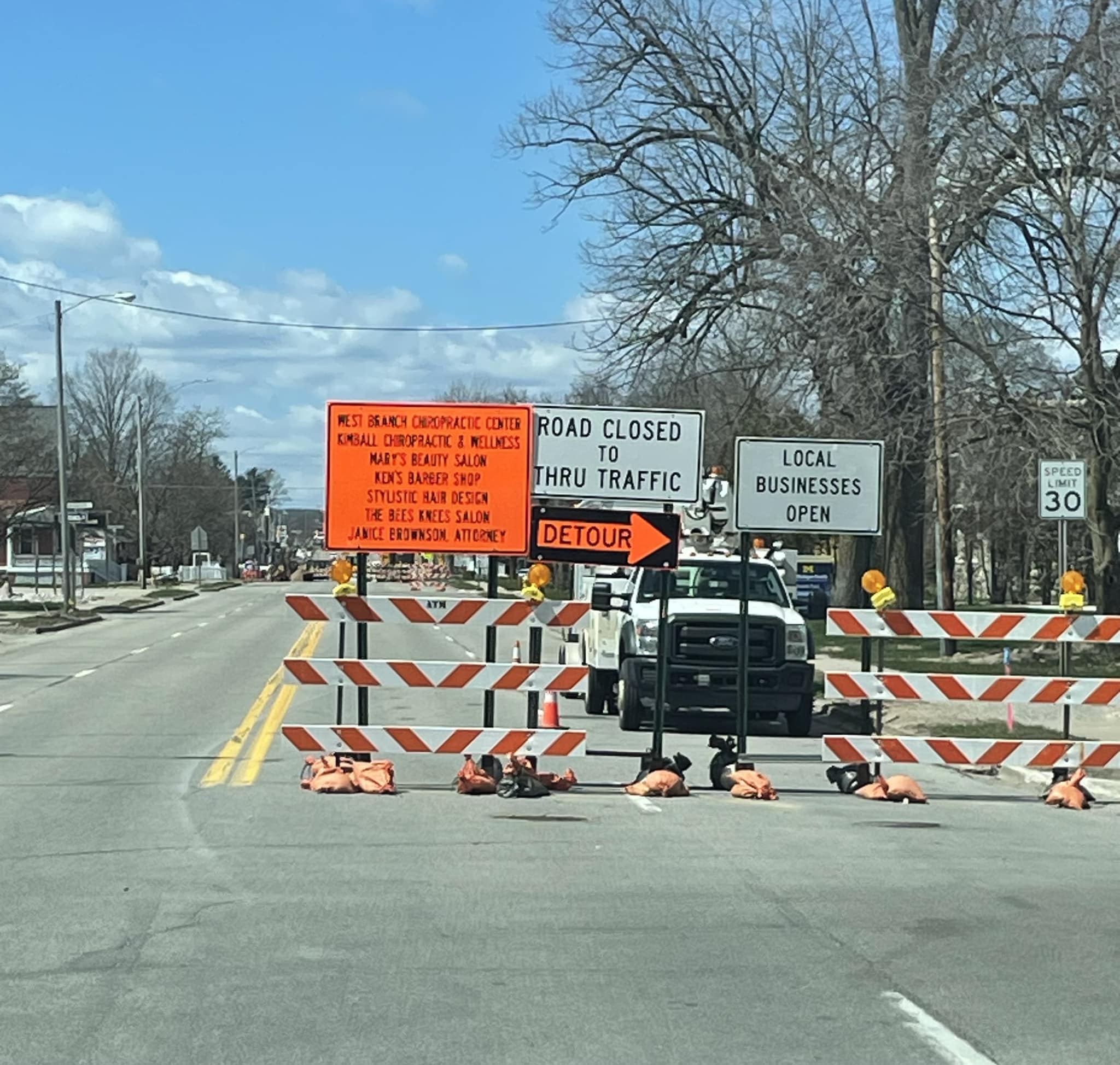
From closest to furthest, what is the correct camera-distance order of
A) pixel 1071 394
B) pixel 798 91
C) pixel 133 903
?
1. pixel 133 903
2. pixel 1071 394
3. pixel 798 91

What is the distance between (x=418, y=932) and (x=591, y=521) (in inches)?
220

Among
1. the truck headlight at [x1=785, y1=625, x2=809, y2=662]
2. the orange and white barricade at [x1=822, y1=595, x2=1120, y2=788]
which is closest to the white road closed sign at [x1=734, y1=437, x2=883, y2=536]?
the orange and white barricade at [x1=822, y1=595, x2=1120, y2=788]

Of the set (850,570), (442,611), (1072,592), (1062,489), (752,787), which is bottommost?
(752,787)

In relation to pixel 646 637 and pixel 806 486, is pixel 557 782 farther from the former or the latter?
pixel 646 637

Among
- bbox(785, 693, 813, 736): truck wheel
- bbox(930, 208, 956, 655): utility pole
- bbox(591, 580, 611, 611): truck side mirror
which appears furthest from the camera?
bbox(930, 208, 956, 655): utility pole

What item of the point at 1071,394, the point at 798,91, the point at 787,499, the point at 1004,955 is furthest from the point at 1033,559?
the point at 1004,955

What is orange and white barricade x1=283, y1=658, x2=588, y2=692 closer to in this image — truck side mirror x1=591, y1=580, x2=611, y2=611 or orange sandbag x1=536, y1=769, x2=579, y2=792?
orange sandbag x1=536, y1=769, x2=579, y2=792

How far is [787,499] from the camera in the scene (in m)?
13.2

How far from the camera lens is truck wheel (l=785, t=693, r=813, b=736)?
17125mm

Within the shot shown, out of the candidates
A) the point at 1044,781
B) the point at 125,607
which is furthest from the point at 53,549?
the point at 1044,781

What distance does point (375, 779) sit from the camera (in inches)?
479

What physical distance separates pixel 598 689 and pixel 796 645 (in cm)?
322

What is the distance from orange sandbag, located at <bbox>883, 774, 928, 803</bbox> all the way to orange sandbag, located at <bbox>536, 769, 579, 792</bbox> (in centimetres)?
252

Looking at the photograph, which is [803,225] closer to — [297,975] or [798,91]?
[798,91]
